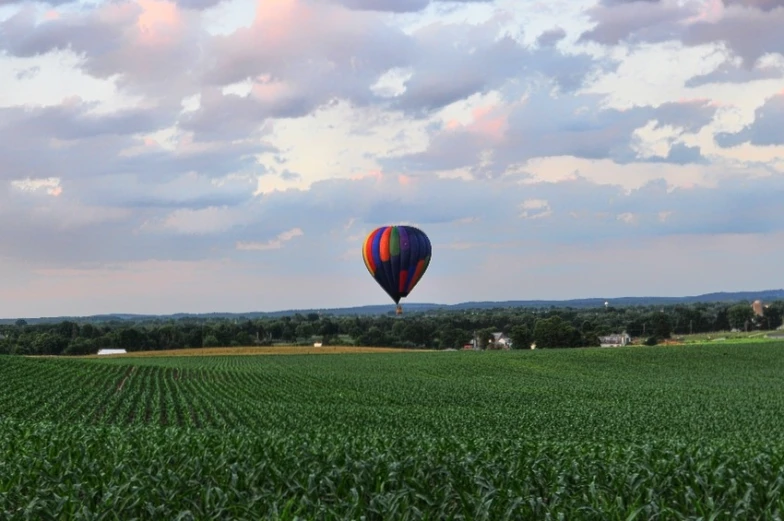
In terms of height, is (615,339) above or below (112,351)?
below

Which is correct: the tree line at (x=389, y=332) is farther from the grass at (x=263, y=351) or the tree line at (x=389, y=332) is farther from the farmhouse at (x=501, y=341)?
the grass at (x=263, y=351)

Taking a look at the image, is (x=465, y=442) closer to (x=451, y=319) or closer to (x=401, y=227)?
(x=401, y=227)

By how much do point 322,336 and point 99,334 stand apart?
4764 cm

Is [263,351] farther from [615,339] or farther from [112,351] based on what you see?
[615,339]

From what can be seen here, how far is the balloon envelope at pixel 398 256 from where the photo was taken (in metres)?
63.0

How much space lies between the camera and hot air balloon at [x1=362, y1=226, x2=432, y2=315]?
63.0 metres

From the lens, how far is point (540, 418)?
108 feet

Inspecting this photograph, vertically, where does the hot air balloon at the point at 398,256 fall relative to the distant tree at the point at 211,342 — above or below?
above

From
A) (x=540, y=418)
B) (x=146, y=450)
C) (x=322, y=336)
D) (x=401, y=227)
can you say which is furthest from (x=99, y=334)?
(x=146, y=450)

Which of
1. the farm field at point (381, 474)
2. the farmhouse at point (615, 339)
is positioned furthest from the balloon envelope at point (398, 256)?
the farmhouse at point (615, 339)

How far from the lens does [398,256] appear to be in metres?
62.8

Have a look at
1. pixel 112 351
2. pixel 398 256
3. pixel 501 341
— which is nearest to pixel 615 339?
pixel 501 341

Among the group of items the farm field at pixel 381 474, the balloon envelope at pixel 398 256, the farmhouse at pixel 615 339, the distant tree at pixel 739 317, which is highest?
the balloon envelope at pixel 398 256

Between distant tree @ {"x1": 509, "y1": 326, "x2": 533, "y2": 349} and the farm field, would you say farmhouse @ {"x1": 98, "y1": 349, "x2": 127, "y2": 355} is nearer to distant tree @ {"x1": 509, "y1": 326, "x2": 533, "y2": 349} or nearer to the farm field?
distant tree @ {"x1": 509, "y1": 326, "x2": 533, "y2": 349}
